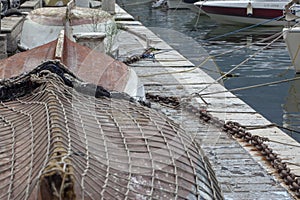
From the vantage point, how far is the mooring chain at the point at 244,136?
4844 mm

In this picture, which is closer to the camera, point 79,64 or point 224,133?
point 79,64

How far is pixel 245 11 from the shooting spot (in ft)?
70.1

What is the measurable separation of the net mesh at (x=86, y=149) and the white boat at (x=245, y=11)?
16908 millimetres

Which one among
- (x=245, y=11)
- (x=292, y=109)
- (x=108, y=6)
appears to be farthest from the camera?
(x=245, y=11)

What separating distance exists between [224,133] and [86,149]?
333 centimetres

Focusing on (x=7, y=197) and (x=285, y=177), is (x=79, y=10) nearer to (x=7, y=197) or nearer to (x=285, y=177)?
(x=285, y=177)

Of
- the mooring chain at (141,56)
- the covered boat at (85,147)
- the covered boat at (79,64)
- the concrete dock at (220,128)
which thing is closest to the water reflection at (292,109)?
the concrete dock at (220,128)

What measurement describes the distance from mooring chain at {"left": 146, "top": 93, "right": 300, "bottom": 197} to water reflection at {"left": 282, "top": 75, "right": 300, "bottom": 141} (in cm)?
229

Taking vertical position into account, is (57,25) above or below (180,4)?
above

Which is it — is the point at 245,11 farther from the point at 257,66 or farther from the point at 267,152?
the point at 267,152

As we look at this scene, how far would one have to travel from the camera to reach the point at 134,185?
117 inches

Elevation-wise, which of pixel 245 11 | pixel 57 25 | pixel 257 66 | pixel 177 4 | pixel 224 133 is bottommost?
pixel 177 4

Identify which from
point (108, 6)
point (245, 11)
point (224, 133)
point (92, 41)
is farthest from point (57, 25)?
point (245, 11)

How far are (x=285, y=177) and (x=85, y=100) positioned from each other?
1.87 metres
